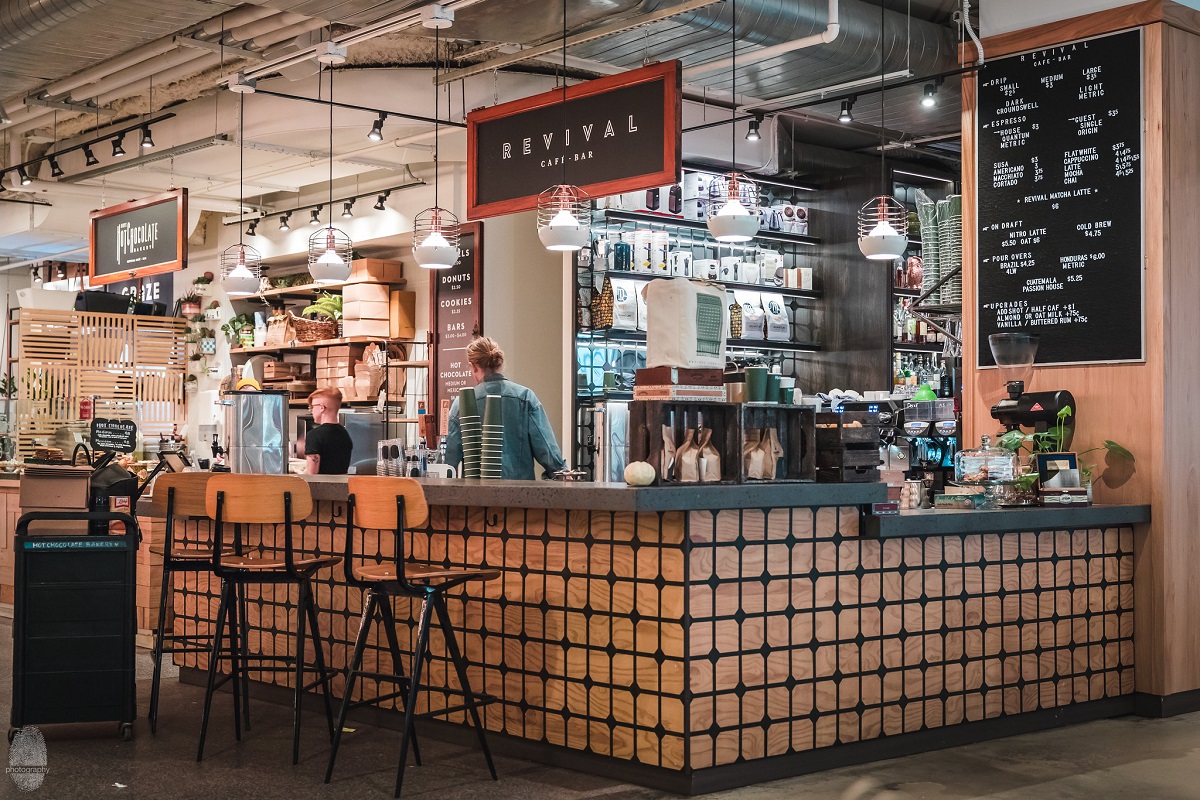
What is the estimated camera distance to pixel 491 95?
9.27 metres

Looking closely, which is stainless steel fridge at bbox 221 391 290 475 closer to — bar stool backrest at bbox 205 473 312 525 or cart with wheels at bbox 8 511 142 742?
cart with wheels at bbox 8 511 142 742

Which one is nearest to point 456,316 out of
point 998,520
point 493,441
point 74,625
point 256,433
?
point 256,433

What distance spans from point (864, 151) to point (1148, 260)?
4.86m

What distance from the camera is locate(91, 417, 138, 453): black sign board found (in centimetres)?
628

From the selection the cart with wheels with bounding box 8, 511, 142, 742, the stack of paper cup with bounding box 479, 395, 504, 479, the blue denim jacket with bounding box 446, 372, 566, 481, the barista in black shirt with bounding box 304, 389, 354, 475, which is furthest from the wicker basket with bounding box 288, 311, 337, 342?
the cart with wheels with bounding box 8, 511, 142, 742

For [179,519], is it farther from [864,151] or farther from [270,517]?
[864,151]

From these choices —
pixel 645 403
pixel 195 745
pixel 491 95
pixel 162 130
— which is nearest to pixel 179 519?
pixel 195 745

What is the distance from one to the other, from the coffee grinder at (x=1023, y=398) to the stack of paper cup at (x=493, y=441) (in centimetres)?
237

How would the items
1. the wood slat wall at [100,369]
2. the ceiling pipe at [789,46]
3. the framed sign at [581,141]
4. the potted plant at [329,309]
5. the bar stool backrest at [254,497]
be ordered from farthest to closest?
the wood slat wall at [100,369], the potted plant at [329,309], the ceiling pipe at [789,46], the framed sign at [581,141], the bar stool backrest at [254,497]

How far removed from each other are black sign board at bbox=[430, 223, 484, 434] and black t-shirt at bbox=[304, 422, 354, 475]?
2247mm

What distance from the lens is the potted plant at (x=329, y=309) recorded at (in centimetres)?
1170

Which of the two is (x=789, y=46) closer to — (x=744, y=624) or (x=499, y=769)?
(x=744, y=624)

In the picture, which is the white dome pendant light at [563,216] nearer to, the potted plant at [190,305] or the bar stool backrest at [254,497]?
the bar stool backrest at [254,497]

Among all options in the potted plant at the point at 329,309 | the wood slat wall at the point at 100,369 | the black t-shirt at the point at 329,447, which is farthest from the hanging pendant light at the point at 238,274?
the wood slat wall at the point at 100,369
